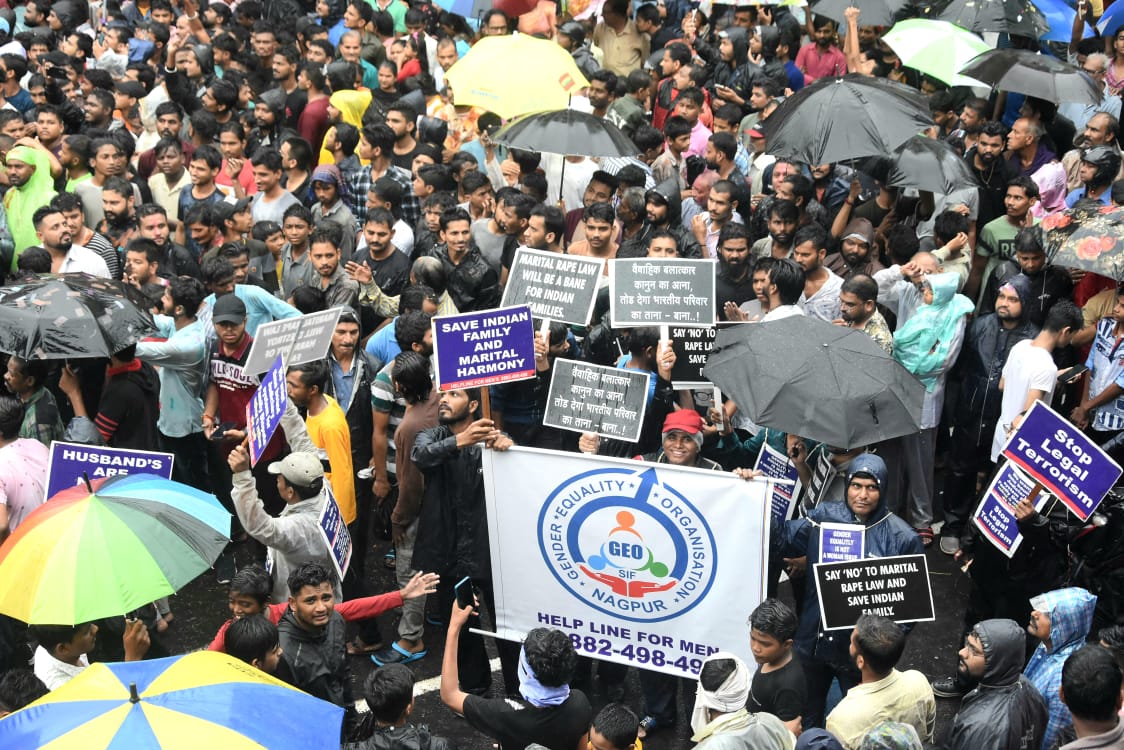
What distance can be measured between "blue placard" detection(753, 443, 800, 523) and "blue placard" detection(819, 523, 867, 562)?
70 centimetres

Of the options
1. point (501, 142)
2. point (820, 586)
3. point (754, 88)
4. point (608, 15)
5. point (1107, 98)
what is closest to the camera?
point (820, 586)

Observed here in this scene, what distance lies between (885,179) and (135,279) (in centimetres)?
618

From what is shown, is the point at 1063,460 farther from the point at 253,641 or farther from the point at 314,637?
the point at 253,641

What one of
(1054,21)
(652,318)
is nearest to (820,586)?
(652,318)

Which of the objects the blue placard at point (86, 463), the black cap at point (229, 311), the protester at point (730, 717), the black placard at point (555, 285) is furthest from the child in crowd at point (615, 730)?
the black cap at point (229, 311)

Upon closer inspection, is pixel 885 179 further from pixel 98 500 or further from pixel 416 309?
pixel 98 500

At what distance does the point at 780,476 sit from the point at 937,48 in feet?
20.2

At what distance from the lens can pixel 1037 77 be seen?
11016 mm

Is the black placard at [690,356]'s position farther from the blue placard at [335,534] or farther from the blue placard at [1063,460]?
the blue placard at [335,534]

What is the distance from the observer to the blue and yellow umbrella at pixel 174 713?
4.48 meters

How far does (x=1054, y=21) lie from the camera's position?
13117mm

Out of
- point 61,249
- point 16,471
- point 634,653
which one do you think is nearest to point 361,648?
point 634,653

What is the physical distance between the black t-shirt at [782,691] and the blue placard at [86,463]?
3433 mm

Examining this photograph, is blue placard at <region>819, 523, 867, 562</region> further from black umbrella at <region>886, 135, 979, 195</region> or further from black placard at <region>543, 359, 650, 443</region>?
black umbrella at <region>886, 135, 979, 195</region>
